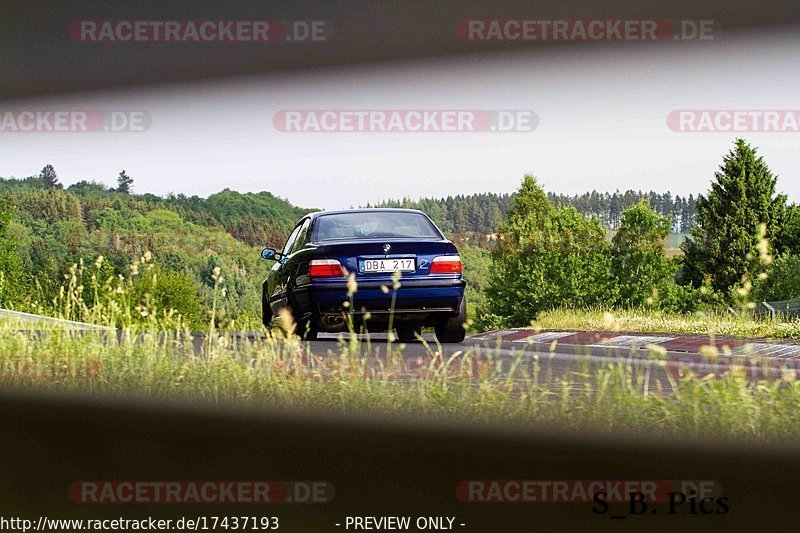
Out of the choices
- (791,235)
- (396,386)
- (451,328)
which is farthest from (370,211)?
(791,235)

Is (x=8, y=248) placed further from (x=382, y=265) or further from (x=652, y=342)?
(x=382, y=265)

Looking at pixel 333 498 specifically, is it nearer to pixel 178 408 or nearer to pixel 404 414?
pixel 404 414

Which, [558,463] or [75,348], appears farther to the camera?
[75,348]

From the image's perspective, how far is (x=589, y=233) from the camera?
1661 inches

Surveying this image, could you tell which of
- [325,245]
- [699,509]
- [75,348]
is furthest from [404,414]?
[325,245]

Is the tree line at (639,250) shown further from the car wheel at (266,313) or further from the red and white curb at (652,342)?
the car wheel at (266,313)

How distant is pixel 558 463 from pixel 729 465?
0.73 meters

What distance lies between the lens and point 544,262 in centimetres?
4041

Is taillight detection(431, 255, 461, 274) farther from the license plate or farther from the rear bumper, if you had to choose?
the license plate

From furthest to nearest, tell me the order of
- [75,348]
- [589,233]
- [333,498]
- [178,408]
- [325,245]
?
[589,233] → [325,245] → [75,348] → [178,408] → [333,498]

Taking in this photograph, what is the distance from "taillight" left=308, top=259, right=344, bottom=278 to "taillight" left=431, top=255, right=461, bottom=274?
86cm

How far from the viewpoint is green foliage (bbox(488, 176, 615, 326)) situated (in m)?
39.4

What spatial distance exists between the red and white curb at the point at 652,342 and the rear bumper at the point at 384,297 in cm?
90

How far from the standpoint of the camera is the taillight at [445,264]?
8.99m
